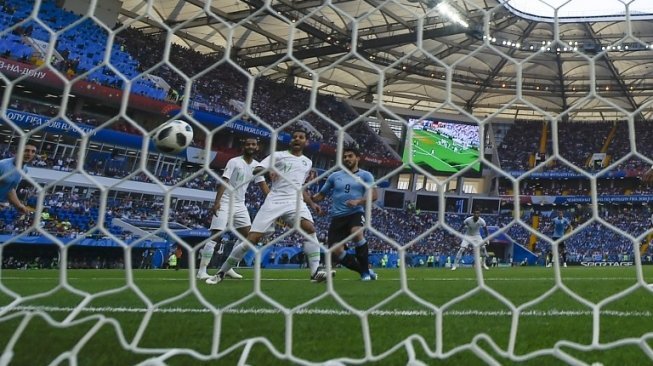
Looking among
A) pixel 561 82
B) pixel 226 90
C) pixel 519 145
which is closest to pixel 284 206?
pixel 226 90

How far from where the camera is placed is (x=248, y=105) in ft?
6.37

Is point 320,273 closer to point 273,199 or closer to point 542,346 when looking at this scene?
point 273,199

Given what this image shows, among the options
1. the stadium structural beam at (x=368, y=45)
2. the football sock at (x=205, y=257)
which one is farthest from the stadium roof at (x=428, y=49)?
the football sock at (x=205, y=257)

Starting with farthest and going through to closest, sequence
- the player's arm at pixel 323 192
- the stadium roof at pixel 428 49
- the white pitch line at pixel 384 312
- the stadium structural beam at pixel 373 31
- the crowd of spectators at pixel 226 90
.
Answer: the crowd of spectators at pixel 226 90
the stadium structural beam at pixel 373 31
the stadium roof at pixel 428 49
the player's arm at pixel 323 192
the white pitch line at pixel 384 312

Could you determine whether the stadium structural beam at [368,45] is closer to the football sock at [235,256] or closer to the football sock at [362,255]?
the football sock at [362,255]

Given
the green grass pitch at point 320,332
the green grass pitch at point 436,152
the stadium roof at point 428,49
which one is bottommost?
the green grass pitch at point 320,332

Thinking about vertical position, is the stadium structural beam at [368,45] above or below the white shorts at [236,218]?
above

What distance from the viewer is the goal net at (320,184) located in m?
1.75

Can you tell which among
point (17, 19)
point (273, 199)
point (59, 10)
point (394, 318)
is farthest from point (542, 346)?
point (59, 10)

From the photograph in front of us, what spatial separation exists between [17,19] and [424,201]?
81.0 ft

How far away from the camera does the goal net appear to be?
1.75 meters

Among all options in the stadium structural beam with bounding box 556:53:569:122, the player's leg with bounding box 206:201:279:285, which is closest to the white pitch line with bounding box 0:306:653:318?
the player's leg with bounding box 206:201:279:285

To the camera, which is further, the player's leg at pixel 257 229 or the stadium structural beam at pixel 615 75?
the stadium structural beam at pixel 615 75

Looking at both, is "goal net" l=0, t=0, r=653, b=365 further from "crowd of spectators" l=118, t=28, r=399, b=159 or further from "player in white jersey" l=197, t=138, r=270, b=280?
"crowd of spectators" l=118, t=28, r=399, b=159
